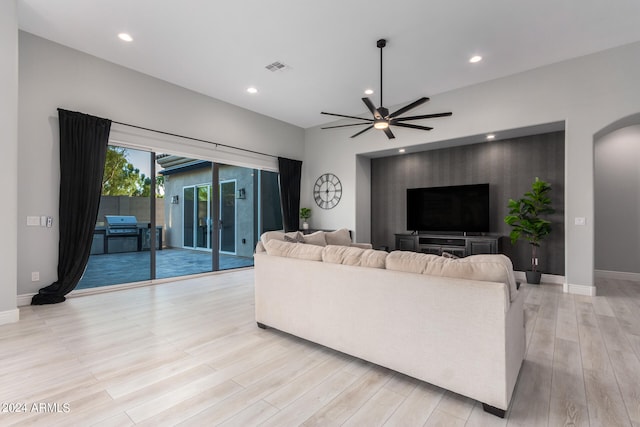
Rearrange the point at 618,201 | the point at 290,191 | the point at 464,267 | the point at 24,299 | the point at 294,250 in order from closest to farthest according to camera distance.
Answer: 1. the point at 464,267
2. the point at 294,250
3. the point at 24,299
4. the point at 618,201
5. the point at 290,191

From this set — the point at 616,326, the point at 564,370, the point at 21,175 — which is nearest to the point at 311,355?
the point at 564,370

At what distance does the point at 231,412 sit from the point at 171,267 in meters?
4.66

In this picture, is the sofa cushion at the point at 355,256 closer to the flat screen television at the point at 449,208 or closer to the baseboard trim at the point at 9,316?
the baseboard trim at the point at 9,316

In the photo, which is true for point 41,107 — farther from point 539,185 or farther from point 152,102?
point 539,185

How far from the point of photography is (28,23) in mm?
3420

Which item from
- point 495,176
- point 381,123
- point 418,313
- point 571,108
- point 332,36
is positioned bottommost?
point 418,313

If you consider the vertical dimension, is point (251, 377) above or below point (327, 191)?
below

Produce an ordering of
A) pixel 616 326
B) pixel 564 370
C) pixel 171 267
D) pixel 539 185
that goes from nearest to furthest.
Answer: pixel 564 370
pixel 616 326
pixel 539 185
pixel 171 267

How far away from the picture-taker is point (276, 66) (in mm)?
4344

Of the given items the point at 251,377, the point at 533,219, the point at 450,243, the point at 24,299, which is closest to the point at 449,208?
the point at 450,243

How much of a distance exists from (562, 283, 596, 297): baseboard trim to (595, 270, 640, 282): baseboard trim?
5.82 feet

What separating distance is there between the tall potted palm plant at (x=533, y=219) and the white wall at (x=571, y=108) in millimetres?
361

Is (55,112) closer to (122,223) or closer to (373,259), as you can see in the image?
(122,223)

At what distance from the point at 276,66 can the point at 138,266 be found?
3912 mm
